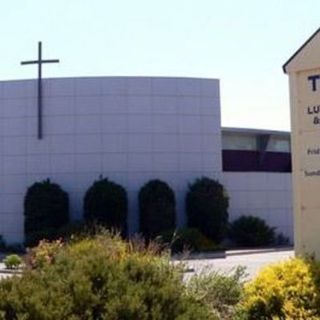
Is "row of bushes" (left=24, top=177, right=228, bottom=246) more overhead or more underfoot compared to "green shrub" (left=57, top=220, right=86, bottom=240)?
more overhead

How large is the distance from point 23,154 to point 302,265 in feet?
96.2

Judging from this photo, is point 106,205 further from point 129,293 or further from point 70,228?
point 129,293

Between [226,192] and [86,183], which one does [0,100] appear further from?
[226,192]

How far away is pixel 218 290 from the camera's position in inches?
382

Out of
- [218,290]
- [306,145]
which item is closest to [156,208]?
[218,290]

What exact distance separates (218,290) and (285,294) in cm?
208

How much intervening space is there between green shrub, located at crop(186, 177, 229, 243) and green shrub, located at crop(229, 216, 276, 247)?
2112 millimetres

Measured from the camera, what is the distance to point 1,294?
655cm

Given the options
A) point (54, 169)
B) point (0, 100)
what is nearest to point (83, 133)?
point (54, 169)

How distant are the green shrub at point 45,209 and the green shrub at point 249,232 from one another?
326 inches

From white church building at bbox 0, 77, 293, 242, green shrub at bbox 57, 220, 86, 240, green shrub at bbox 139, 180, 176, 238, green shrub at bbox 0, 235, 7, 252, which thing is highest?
white church building at bbox 0, 77, 293, 242

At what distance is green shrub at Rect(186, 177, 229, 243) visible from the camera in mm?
35125

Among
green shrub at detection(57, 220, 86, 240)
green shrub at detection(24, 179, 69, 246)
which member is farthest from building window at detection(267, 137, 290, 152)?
green shrub at detection(57, 220, 86, 240)

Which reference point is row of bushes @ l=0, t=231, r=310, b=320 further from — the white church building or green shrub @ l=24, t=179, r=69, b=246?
the white church building
